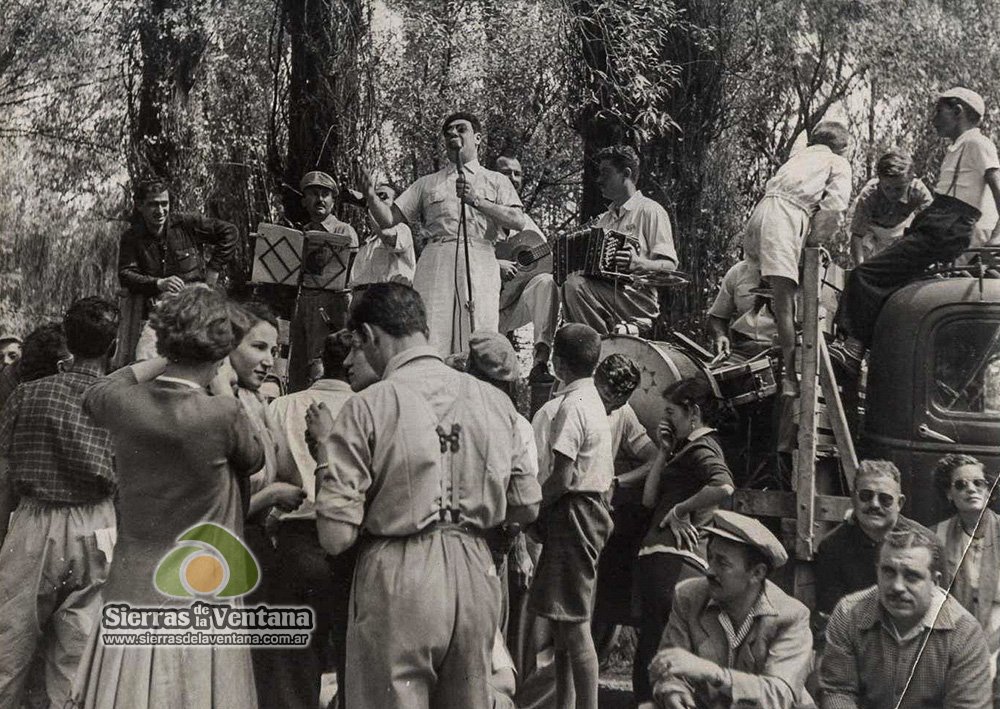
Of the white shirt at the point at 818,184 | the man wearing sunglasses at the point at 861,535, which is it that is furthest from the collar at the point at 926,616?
the white shirt at the point at 818,184

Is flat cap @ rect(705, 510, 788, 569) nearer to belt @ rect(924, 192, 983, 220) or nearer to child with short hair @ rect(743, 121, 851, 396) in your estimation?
child with short hair @ rect(743, 121, 851, 396)

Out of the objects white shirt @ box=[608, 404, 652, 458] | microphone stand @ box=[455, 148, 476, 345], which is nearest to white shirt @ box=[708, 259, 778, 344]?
white shirt @ box=[608, 404, 652, 458]

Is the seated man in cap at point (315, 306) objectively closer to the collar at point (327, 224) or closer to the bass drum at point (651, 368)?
the collar at point (327, 224)

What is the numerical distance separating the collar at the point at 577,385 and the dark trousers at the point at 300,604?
109cm

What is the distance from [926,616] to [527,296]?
2.12 meters

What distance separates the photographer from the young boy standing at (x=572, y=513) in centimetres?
457

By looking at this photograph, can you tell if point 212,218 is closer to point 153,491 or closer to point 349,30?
point 349,30

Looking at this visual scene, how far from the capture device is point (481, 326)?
17.4 feet

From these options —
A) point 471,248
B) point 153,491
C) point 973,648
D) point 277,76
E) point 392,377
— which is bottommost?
point 973,648

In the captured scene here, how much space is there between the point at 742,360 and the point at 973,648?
4.88 ft

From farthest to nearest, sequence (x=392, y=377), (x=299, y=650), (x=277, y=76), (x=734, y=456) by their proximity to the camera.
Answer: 1. (x=277, y=76)
2. (x=734, y=456)
3. (x=299, y=650)
4. (x=392, y=377)

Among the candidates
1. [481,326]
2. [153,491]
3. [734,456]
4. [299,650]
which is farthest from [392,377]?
[734,456]

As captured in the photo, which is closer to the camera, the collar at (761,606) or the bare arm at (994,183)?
the collar at (761,606)

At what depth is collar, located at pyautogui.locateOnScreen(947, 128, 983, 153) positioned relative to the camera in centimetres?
504
